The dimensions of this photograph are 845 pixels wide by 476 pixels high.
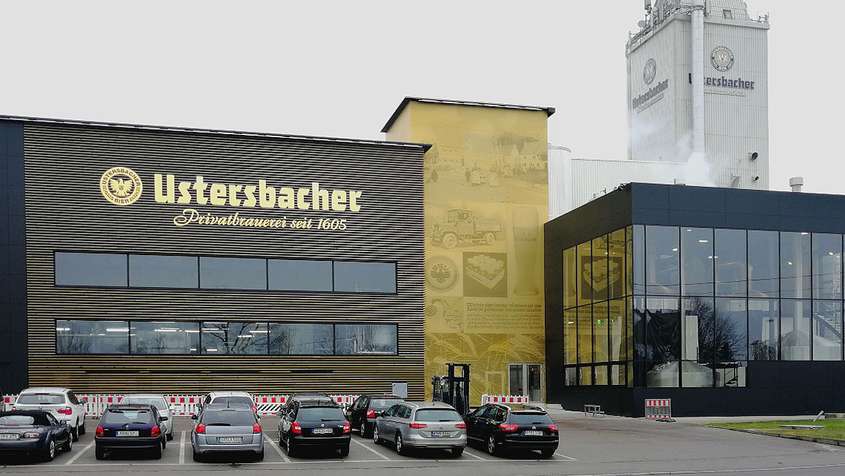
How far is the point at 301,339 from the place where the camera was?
42.7 metres

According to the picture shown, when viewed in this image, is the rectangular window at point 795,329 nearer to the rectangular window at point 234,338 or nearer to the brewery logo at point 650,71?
the rectangular window at point 234,338

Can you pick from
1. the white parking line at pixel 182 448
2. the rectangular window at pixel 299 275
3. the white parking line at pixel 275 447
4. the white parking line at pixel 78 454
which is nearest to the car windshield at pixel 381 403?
the white parking line at pixel 275 447

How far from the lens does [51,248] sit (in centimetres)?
3984

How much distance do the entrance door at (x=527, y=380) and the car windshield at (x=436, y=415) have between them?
23.0 metres

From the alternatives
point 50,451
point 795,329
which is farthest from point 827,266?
point 50,451

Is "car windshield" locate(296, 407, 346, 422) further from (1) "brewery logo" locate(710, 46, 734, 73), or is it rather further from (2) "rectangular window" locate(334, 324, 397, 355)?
(1) "brewery logo" locate(710, 46, 734, 73)

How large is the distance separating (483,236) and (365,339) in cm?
836

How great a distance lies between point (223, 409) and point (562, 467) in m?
8.26

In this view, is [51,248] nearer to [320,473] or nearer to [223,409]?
[223,409]

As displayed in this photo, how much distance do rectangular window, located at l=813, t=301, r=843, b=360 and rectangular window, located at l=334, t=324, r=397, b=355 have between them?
1904cm

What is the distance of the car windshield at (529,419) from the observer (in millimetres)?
23734

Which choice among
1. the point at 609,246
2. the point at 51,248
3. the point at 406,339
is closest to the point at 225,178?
the point at 51,248

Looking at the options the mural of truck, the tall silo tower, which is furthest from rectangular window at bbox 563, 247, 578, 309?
the tall silo tower

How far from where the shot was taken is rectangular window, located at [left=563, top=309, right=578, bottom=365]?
144 feet
